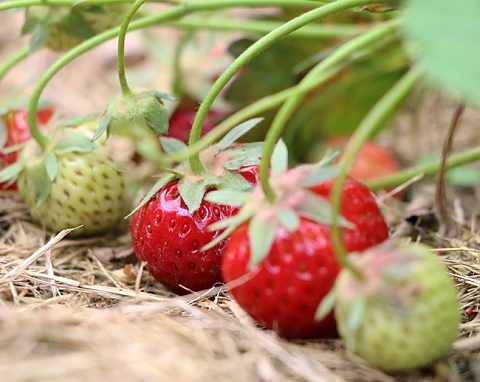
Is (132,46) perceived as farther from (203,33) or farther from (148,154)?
(148,154)

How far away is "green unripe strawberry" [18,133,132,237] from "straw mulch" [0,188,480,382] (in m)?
0.14

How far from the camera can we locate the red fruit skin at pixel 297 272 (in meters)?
0.76

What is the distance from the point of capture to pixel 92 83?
7.50 feet

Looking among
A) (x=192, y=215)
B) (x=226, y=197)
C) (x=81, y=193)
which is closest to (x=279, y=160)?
(x=226, y=197)

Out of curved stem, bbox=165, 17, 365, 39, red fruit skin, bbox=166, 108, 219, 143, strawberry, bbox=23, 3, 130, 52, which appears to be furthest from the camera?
red fruit skin, bbox=166, 108, 219, 143

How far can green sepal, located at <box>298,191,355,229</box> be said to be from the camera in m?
0.75

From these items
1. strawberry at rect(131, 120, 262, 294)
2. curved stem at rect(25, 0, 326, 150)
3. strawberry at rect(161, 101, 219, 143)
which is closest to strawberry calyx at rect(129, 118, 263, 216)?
strawberry at rect(131, 120, 262, 294)

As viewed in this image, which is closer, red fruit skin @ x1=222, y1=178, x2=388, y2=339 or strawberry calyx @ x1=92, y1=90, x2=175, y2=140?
red fruit skin @ x1=222, y1=178, x2=388, y2=339

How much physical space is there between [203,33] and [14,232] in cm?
125

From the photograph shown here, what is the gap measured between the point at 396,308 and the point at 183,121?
955mm

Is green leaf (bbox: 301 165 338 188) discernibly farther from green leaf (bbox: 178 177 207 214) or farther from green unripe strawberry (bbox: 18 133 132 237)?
green unripe strawberry (bbox: 18 133 132 237)

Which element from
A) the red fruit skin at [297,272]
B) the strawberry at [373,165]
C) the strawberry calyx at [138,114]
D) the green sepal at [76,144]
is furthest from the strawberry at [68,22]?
the red fruit skin at [297,272]

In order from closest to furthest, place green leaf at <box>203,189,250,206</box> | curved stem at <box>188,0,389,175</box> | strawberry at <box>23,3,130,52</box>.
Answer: green leaf at <box>203,189,250,206</box> → curved stem at <box>188,0,389,175</box> → strawberry at <box>23,3,130,52</box>

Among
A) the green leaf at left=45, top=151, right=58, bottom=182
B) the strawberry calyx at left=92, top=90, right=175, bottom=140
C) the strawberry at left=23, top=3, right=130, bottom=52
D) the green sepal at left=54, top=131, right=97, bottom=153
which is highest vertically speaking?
the strawberry at left=23, top=3, right=130, bottom=52
